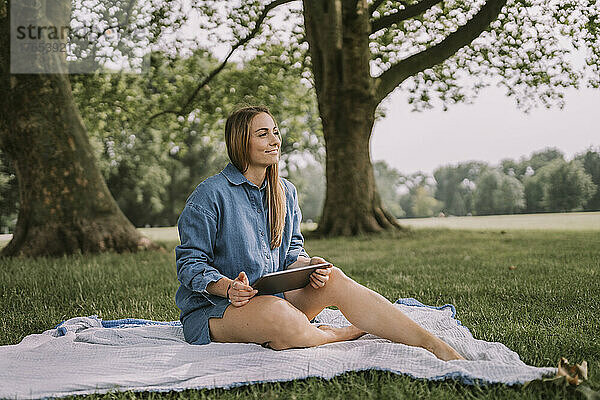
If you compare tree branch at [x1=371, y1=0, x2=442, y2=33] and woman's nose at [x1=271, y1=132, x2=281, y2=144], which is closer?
woman's nose at [x1=271, y1=132, x2=281, y2=144]

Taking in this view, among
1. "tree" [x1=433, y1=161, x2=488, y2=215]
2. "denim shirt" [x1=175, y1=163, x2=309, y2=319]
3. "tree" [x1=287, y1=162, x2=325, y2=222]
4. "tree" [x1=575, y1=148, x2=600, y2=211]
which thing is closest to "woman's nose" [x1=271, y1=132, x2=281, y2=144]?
"denim shirt" [x1=175, y1=163, x2=309, y2=319]

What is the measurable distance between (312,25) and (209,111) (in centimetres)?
456

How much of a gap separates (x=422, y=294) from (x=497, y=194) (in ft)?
44.3

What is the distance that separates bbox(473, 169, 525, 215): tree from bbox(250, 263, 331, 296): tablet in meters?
14.3

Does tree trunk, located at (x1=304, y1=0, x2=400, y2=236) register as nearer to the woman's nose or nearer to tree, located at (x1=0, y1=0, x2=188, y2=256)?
tree, located at (x1=0, y1=0, x2=188, y2=256)

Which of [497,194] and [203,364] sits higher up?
[497,194]

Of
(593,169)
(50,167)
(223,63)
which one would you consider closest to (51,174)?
(50,167)

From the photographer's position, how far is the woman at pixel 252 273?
2738 mm

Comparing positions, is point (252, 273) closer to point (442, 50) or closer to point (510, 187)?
point (442, 50)

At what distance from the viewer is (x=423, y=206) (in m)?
23.2

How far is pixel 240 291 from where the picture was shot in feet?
8.53

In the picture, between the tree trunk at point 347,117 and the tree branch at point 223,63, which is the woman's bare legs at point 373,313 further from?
the tree branch at point 223,63

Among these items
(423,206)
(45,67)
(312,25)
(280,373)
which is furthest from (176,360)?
(423,206)

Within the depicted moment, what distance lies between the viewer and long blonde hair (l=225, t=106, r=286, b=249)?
9.87 ft
